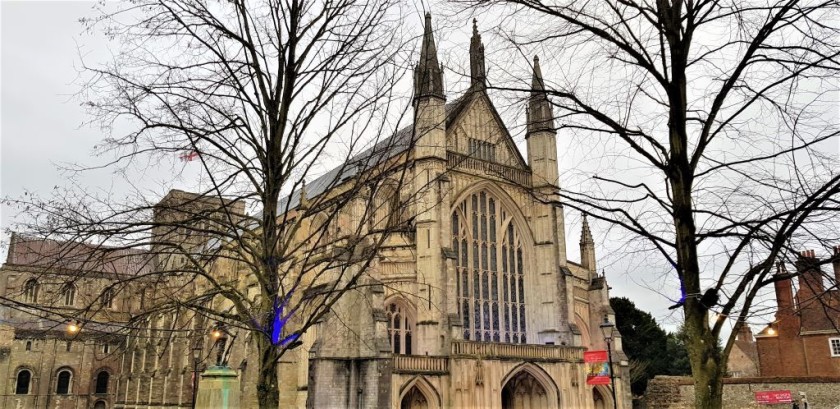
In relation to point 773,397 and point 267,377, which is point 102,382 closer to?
point 773,397

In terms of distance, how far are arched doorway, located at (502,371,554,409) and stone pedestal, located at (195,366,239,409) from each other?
19.9m

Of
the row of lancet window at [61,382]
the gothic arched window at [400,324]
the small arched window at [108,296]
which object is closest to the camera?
the small arched window at [108,296]

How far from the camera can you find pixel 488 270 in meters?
29.6

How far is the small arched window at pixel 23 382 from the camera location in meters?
44.1

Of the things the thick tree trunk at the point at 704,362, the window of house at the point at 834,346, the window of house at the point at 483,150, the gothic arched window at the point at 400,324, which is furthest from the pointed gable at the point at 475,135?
the thick tree trunk at the point at 704,362

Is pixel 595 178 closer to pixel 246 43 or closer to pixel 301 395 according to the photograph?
pixel 246 43

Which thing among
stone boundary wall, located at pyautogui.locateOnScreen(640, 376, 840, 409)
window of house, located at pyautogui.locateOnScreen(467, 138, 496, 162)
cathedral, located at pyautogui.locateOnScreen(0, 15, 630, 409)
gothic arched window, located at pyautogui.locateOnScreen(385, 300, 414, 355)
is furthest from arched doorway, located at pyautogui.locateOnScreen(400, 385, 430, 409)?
stone boundary wall, located at pyautogui.locateOnScreen(640, 376, 840, 409)

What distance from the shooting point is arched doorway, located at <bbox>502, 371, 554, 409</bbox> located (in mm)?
27328

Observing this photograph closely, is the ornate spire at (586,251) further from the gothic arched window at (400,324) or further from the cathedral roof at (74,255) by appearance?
the cathedral roof at (74,255)

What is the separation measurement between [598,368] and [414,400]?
733 centimetres

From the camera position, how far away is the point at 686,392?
99.8ft

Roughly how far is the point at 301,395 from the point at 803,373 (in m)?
25.3

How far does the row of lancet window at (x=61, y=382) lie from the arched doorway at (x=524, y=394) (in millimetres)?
34994

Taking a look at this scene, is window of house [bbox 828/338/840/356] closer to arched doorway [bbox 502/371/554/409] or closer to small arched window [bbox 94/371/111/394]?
arched doorway [bbox 502/371/554/409]
